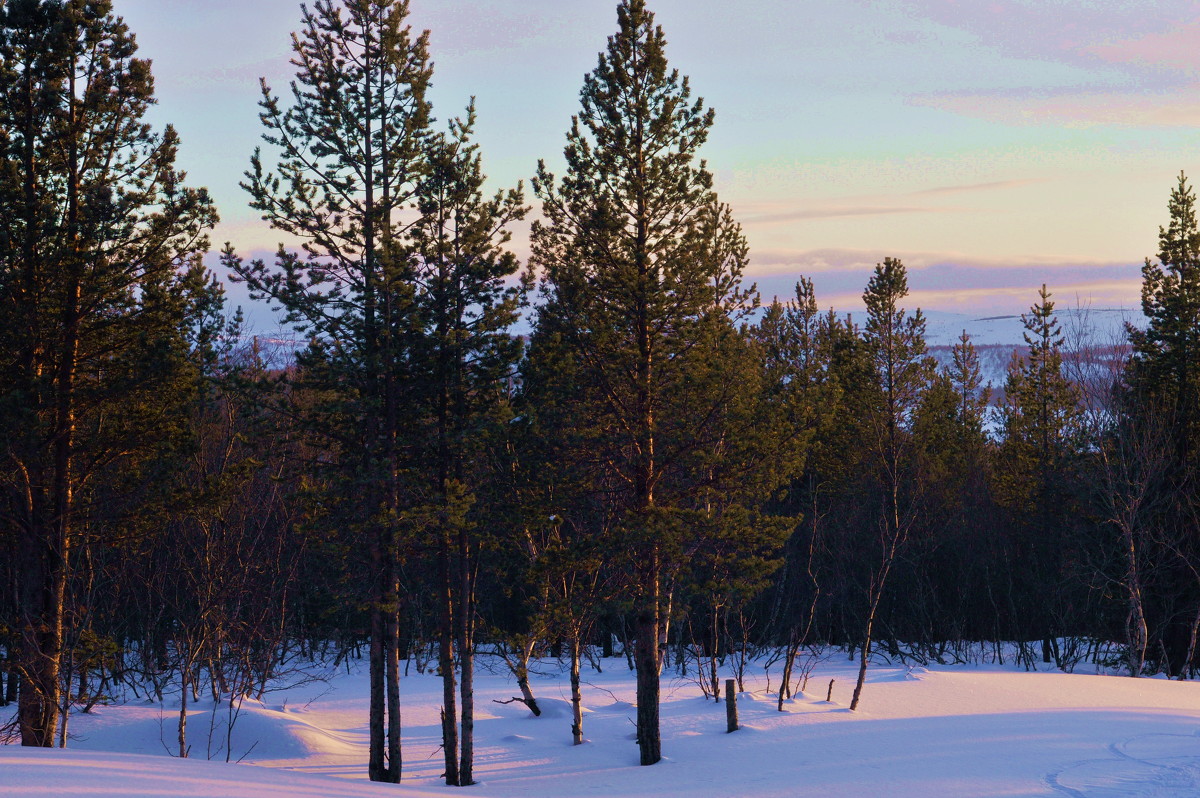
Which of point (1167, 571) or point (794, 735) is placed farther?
point (1167, 571)

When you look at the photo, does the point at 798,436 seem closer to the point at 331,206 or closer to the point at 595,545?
the point at 595,545

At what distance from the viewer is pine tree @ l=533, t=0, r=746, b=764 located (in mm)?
16891

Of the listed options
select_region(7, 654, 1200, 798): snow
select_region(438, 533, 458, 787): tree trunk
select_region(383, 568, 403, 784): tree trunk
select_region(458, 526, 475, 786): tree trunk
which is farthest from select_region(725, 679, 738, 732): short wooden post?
select_region(383, 568, 403, 784): tree trunk

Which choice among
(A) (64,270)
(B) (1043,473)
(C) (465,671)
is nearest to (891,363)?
(B) (1043,473)

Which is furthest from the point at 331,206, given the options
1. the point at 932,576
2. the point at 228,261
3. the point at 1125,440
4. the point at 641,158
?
the point at 932,576

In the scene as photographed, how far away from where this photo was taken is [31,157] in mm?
13742

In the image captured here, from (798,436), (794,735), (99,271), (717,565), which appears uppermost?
(99,271)

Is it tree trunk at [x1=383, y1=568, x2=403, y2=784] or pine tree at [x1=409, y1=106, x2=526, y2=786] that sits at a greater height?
pine tree at [x1=409, y1=106, x2=526, y2=786]

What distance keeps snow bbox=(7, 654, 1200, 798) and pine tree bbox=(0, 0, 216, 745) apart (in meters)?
3.64

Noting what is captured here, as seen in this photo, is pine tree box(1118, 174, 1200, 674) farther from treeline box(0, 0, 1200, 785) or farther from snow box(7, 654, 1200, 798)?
treeline box(0, 0, 1200, 785)

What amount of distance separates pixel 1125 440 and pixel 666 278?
19534 millimetres

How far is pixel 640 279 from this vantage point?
16609 millimetres

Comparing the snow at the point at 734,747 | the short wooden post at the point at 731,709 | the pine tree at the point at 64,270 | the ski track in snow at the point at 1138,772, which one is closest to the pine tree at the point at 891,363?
the snow at the point at 734,747

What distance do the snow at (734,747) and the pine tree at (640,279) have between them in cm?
241
